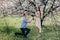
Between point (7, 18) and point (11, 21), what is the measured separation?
322 mm

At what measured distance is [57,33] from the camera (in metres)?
12.8

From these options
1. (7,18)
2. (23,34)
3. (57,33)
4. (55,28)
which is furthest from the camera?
(7,18)

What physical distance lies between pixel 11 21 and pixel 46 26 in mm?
3134

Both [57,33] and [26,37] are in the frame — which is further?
[57,33]

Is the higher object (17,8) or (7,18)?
(17,8)

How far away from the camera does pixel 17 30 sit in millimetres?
13875

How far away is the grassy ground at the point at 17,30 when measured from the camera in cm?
1180

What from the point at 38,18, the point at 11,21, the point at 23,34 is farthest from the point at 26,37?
the point at 11,21

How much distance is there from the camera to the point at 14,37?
12.0 metres

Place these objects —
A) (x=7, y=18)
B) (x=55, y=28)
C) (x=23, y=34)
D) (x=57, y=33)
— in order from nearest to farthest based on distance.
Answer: (x=23, y=34)
(x=57, y=33)
(x=55, y=28)
(x=7, y=18)

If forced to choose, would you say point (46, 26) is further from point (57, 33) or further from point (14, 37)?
point (14, 37)

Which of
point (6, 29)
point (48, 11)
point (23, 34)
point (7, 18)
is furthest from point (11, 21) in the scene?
point (23, 34)

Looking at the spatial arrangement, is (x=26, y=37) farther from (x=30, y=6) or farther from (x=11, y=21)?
(x=11, y=21)

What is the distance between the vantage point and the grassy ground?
38.7ft
